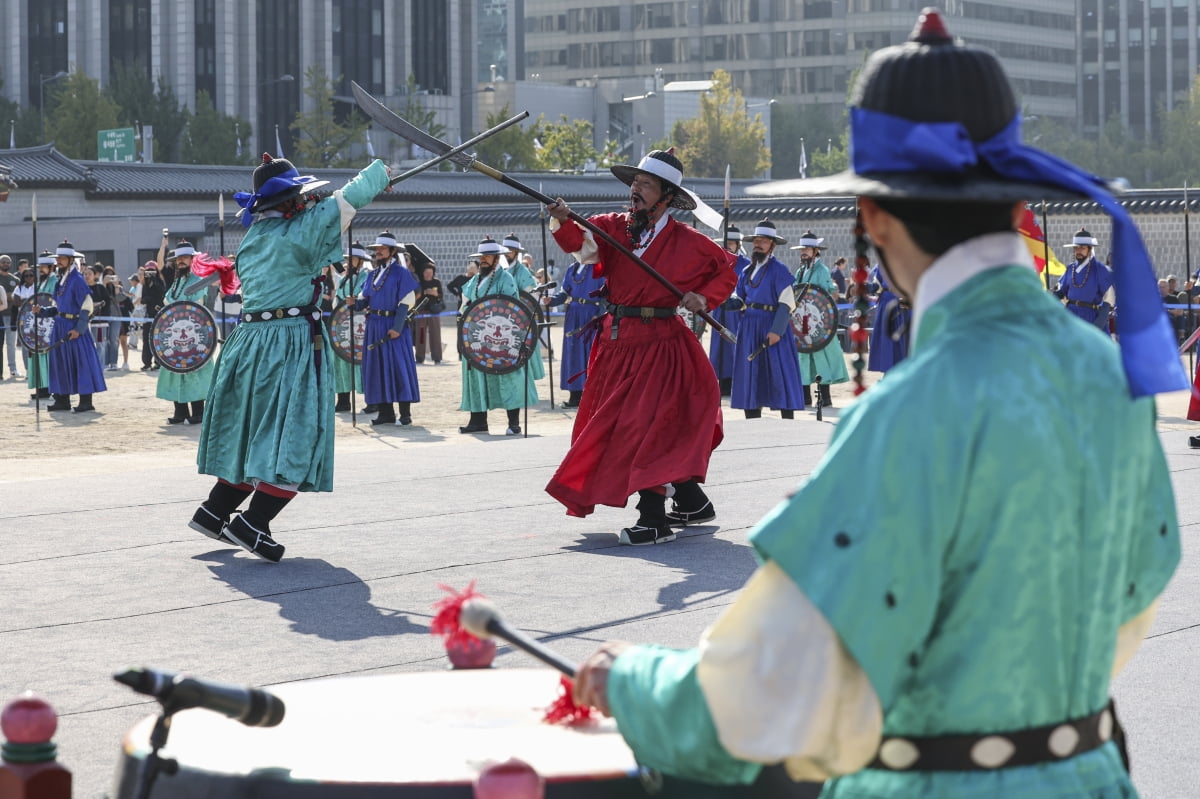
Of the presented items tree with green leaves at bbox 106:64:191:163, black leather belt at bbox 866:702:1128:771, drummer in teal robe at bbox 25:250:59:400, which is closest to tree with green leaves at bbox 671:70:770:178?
tree with green leaves at bbox 106:64:191:163

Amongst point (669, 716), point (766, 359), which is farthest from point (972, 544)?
point (766, 359)

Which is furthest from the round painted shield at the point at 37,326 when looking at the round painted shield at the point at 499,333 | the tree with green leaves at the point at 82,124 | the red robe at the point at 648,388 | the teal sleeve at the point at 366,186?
the tree with green leaves at the point at 82,124

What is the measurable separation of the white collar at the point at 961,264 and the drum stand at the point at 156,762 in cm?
103

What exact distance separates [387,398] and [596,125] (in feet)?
223

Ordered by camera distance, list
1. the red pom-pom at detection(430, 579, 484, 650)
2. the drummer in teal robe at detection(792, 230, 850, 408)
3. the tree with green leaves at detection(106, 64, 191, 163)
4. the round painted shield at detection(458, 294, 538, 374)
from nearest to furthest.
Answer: the red pom-pom at detection(430, 579, 484, 650)
the round painted shield at detection(458, 294, 538, 374)
the drummer in teal robe at detection(792, 230, 850, 408)
the tree with green leaves at detection(106, 64, 191, 163)

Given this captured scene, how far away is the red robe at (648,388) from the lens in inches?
305

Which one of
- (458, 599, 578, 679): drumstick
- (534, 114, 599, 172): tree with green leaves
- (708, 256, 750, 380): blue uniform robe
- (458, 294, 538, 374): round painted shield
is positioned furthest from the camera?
(534, 114, 599, 172): tree with green leaves

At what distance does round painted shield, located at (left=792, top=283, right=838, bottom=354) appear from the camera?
16.8 meters

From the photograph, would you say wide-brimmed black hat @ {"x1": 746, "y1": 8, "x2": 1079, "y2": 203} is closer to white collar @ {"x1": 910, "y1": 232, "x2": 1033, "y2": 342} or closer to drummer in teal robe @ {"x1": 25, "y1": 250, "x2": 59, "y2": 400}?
white collar @ {"x1": 910, "y1": 232, "x2": 1033, "y2": 342}

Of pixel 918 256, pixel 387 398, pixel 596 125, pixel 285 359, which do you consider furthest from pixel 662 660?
pixel 596 125

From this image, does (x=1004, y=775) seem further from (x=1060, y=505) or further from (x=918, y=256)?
(x=918, y=256)

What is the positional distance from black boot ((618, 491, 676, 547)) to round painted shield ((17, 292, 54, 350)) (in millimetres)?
11564

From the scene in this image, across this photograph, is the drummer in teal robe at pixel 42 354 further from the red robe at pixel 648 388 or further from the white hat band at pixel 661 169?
the white hat band at pixel 661 169

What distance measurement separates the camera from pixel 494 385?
15180mm
